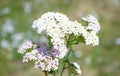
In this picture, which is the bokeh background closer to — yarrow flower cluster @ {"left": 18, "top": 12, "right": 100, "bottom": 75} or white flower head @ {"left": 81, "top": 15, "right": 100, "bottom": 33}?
white flower head @ {"left": 81, "top": 15, "right": 100, "bottom": 33}

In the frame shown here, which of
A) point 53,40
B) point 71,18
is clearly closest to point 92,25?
point 53,40

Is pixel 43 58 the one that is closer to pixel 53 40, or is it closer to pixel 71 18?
pixel 53 40

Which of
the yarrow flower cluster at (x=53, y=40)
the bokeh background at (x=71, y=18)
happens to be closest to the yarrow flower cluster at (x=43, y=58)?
the yarrow flower cluster at (x=53, y=40)

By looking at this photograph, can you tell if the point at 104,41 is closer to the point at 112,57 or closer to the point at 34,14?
the point at 112,57

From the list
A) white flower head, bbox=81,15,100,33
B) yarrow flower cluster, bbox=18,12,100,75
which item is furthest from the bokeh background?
yarrow flower cluster, bbox=18,12,100,75

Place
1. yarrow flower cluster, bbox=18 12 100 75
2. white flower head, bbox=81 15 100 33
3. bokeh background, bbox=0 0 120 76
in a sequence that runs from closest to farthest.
A: yarrow flower cluster, bbox=18 12 100 75
white flower head, bbox=81 15 100 33
bokeh background, bbox=0 0 120 76

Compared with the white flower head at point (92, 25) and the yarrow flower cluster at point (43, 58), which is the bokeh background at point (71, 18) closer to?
the white flower head at point (92, 25)
